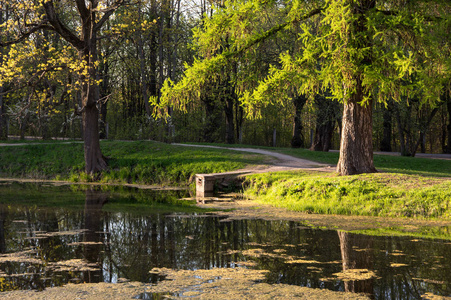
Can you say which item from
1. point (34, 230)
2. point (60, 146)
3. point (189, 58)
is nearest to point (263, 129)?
point (189, 58)

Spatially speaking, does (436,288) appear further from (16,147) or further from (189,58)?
(189,58)

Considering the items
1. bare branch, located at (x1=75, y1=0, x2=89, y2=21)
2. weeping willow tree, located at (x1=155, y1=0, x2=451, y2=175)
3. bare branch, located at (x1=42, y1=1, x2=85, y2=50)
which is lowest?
weeping willow tree, located at (x1=155, y1=0, x2=451, y2=175)

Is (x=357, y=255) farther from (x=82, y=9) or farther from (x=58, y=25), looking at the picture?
(x=82, y=9)

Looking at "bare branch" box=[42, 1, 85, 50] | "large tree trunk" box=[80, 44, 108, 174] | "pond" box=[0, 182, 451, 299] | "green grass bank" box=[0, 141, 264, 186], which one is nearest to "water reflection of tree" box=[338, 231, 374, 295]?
"pond" box=[0, 182, 451, 299]

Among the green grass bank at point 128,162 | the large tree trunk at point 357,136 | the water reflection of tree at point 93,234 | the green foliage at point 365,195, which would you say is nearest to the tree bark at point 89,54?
the green grass bank at point 128,162

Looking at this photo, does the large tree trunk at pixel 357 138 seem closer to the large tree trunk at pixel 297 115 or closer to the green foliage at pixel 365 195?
the green foliage at pixel 365 195

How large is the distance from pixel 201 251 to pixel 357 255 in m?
2.56

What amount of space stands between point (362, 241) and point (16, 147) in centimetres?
2461

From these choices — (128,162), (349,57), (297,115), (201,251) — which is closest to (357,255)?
(201,251)

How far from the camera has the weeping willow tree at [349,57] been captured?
12820 mm

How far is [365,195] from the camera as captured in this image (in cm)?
1274

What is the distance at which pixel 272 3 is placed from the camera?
1587 centimetres

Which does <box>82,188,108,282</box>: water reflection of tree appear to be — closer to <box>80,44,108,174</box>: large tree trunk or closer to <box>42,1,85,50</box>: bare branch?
<box>80,44,108,174</box>: large tree trunk

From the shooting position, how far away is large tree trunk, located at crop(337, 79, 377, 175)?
14953 mm
